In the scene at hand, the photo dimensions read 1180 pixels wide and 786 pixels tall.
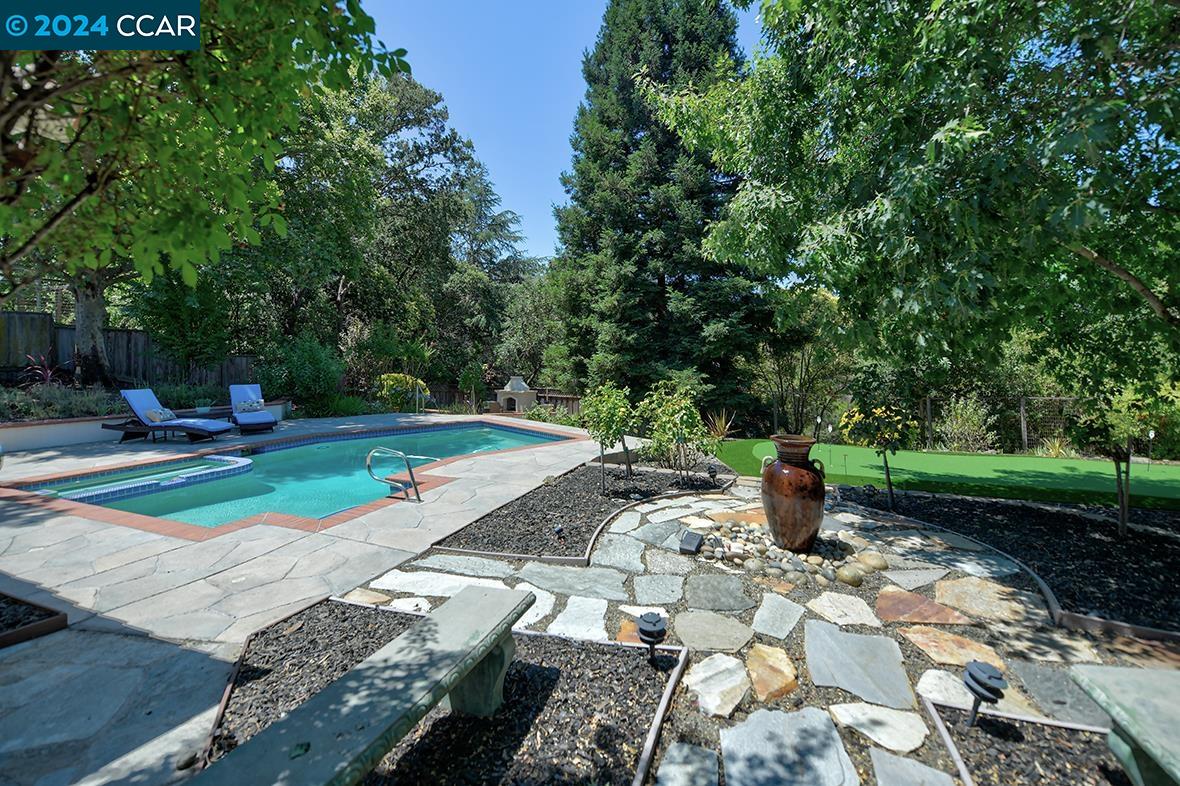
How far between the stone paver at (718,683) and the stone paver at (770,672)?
57 millimetres

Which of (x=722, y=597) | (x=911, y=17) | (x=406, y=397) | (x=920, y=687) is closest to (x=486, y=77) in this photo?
(x=406, y=397)

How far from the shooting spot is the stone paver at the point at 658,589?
3.45 m

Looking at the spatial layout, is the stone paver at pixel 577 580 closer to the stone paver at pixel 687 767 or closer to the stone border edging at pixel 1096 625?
the stone paver at pixel 687 767

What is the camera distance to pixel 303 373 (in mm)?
13484

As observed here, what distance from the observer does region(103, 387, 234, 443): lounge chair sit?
9.19 meters

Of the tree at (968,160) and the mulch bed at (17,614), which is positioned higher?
the tree at (968,160)

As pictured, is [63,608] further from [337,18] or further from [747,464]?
[747,464]

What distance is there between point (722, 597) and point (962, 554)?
2452mm

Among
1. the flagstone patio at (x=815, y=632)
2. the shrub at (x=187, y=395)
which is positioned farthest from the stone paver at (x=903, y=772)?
the shrub at (x=187, y=395)

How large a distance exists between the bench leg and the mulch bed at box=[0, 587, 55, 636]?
9.05ft

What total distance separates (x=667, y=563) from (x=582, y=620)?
1.15 metres

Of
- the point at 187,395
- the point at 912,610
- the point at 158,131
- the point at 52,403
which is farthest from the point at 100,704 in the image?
the point at 187,395

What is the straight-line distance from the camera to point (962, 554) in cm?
423

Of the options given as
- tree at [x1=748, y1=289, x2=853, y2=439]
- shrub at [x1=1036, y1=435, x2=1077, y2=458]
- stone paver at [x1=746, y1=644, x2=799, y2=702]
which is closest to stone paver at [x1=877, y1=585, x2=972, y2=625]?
stone paver at [x1=746, y1=644, x2=799, y2=702]
